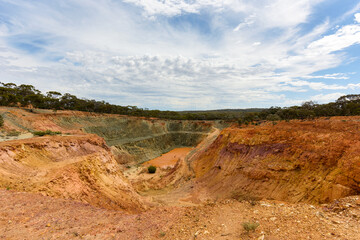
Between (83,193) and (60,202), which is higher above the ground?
(60,202)

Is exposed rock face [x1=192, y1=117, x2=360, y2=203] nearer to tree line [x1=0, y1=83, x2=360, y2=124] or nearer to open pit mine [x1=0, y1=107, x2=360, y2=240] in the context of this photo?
open pit mine [x1=0, y1=107, x2=360, y2=240]

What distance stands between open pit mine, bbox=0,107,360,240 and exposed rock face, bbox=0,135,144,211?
72mm

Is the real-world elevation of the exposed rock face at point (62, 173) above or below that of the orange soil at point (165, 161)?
above

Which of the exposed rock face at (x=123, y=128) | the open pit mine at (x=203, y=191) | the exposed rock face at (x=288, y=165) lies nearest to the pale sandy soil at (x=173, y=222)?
the open pit mine at (x=203, y=191)

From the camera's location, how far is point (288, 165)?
15.2 metres

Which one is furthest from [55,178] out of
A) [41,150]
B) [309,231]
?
[309,231]

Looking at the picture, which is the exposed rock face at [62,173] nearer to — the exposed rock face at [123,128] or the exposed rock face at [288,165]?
the exposed rock face at [288,165]

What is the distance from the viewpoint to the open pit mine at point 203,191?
19.9ft

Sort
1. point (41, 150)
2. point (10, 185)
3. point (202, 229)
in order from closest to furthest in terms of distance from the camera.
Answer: point (202, 229) → point (10, 185) → point (41, 150)

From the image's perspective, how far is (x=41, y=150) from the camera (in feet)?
47.4

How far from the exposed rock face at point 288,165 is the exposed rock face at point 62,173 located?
33.9 ft

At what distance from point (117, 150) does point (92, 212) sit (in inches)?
1212

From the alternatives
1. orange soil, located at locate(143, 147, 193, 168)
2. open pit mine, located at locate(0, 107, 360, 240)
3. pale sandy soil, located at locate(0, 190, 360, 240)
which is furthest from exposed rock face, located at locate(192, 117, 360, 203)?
orange soil, located at locate(143, 147, 193, 168)

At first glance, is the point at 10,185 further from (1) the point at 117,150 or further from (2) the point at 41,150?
(1) the point at 117,150
